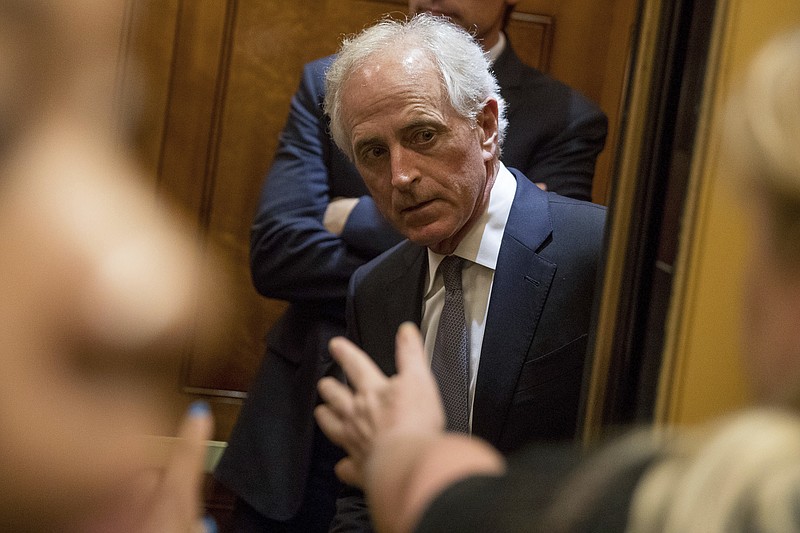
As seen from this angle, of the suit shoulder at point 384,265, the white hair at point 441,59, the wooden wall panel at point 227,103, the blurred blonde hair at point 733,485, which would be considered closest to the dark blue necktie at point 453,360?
the suit shoulder at point 384,265

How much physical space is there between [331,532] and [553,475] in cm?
76

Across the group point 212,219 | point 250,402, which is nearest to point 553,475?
point 250,402

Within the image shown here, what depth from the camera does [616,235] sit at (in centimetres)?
98

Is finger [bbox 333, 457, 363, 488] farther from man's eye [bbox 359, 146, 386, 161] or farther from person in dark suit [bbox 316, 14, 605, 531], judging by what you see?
man's eye [bbox 359, 146, 386, 161]

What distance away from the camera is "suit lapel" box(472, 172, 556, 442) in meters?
1.44

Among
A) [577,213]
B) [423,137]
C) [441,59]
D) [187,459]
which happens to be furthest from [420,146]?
[187,459]

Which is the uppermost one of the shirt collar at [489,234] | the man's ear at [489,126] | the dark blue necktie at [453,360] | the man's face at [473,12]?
the man's face at [473,12]

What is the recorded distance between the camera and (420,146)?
1.51 metres

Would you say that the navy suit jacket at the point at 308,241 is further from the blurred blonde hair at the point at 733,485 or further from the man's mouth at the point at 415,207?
the blurred blonde hair at the point at 733,485

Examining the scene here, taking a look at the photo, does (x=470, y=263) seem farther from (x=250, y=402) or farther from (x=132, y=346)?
(x=132, y=346)

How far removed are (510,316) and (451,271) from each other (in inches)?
4.8

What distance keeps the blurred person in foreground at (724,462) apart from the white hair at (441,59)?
821mm

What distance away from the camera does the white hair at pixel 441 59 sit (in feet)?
5.00

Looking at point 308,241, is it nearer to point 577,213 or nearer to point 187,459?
point 577,213
